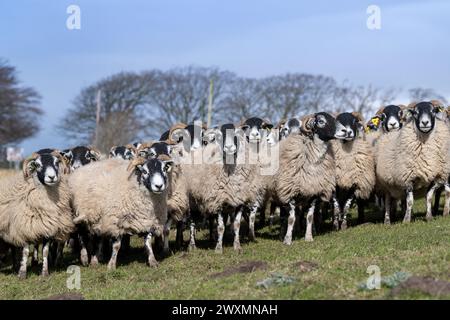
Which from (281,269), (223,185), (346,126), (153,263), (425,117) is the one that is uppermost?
(425,117)

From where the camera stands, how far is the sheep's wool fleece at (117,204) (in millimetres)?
12750

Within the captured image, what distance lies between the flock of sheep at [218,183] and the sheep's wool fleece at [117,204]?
20mm

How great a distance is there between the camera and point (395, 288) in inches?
306

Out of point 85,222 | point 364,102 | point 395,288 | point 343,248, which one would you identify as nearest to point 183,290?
point 395,288

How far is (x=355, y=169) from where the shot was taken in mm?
15219

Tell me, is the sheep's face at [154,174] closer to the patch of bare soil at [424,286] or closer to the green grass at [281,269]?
the green grass at [281,269]

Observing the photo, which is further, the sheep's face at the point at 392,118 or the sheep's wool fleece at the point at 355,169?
the sheep's face at the point at 392,118

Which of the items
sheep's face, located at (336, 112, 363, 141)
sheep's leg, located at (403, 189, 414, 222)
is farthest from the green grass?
sheep's face, located at (336, 112, 363, 141)

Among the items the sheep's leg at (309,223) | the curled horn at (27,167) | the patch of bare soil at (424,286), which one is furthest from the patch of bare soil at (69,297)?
the sheep's leg at (309,223)

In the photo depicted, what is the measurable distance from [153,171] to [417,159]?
575 cm

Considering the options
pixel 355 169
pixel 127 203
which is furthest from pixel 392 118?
pixel 127 203

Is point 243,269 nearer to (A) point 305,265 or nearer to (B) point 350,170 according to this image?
(A) point 305,265

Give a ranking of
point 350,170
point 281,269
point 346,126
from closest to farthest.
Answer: point 281,269
point 346,126
point 350,170

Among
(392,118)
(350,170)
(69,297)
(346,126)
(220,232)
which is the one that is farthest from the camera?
(392,118)
